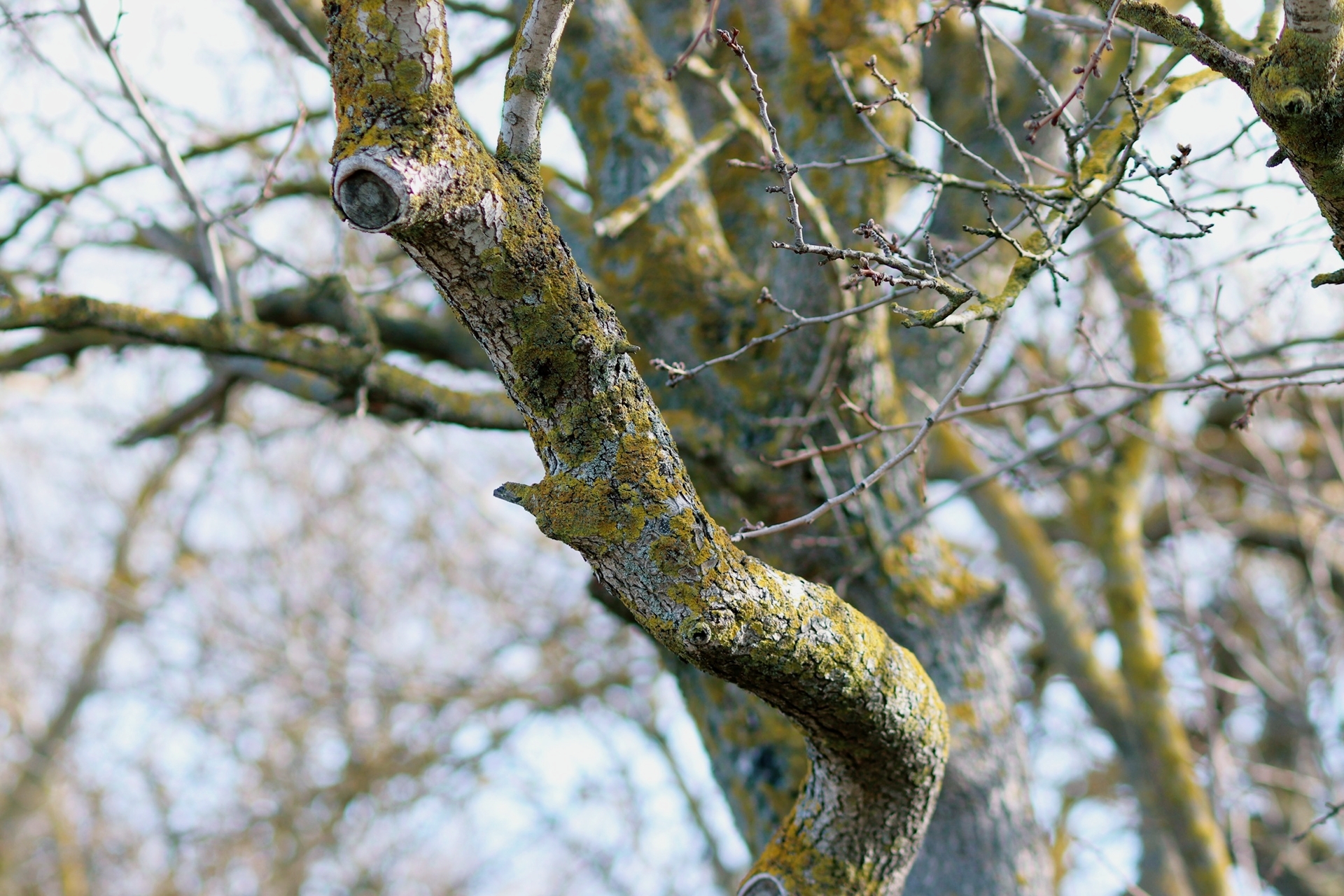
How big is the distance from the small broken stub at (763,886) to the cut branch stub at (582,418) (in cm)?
32

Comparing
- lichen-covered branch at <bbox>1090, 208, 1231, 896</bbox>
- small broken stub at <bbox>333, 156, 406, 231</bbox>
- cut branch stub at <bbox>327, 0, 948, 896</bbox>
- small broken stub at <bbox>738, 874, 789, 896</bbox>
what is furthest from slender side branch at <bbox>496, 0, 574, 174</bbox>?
lichen-covered branch at <bbox>1090, 208, 1231, 896</bbox>

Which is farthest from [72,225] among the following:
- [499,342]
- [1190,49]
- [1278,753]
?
[1278,753]

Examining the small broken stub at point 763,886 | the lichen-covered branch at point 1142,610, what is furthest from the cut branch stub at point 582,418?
the lichen-covered branch at point 1142,610

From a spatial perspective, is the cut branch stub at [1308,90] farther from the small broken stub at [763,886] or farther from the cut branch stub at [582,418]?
the small broken stub at [763,886]

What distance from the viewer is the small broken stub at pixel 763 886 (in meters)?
2.24

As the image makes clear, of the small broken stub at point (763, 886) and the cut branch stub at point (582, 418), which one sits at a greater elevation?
the cut branch stub at point (582, 418)

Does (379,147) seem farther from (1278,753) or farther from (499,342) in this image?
(1278,753)

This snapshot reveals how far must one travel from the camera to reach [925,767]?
2.19 m

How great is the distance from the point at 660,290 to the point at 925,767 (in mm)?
1825

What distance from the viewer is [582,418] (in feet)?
5.74

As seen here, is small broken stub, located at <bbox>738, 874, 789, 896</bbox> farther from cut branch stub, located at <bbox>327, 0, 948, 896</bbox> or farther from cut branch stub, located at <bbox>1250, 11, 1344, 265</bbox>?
cut branch stub, located at <bbox>1250, 11, 1344, 265</bbox>

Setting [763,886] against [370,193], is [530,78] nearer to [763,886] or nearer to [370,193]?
[370,193]

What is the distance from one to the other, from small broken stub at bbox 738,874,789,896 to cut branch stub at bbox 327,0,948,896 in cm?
32

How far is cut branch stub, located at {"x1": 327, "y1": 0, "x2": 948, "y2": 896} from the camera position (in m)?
1.48
